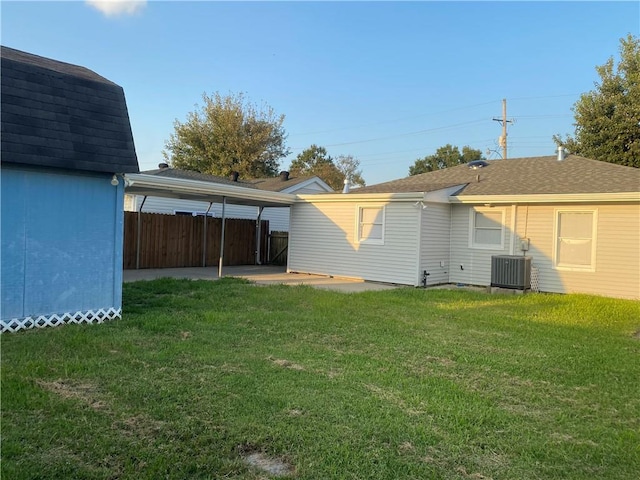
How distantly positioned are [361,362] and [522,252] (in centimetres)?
895

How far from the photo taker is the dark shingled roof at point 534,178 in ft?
40.8

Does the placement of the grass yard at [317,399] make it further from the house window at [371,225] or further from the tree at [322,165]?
the tree at [322,165]

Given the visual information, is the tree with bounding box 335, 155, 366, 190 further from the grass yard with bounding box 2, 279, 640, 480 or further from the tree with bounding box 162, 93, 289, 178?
the grass yard with bounding box 2, 279, 640, 480

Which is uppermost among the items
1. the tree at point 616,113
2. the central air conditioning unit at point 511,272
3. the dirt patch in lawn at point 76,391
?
the tree at point 616,113

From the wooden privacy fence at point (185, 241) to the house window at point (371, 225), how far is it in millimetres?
6332

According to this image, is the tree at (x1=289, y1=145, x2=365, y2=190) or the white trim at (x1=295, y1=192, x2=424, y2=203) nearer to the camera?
the white trim at (x1=295, y1=192, x2=424, y2=203)

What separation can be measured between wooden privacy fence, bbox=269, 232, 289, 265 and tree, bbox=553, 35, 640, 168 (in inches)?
576

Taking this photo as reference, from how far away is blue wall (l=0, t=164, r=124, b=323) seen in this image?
643cm

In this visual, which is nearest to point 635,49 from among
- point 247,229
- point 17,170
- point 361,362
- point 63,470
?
point 247,229

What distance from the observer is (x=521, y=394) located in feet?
15.6

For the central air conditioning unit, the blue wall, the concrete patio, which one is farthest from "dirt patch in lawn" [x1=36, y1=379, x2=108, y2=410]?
the central air conditioning unit

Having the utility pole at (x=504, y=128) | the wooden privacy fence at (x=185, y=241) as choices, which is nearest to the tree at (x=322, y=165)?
the utility pole at (x=504, y=128)

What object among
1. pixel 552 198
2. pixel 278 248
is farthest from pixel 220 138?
pixel 552 198

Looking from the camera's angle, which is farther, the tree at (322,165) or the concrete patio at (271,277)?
the tree at (322,165)
